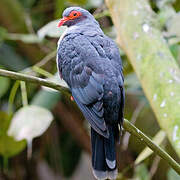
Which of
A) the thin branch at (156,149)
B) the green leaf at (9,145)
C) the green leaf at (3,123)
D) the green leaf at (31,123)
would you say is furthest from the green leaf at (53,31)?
the thin branch at (156,149)

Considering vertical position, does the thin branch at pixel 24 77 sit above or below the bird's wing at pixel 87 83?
above

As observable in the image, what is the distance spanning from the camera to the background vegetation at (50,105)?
2809 mm

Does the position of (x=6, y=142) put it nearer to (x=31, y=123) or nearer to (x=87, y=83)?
(x=31, y=123)

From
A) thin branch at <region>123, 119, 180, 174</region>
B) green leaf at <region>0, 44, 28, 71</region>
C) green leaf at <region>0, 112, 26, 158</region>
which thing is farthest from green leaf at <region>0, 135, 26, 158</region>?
green leaf at <region>0, 44, 28, 71</region>

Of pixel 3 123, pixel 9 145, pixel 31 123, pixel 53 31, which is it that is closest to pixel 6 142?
pixel 9 145

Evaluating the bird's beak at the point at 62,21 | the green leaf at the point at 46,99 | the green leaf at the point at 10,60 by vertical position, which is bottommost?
the green leaf at the point at 10,60

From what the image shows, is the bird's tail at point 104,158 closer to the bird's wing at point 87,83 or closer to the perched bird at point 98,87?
the perched bird at point 98,87

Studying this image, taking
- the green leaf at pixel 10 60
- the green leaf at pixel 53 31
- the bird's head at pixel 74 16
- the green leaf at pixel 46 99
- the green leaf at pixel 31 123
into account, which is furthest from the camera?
the green leaf at pixel 10 60

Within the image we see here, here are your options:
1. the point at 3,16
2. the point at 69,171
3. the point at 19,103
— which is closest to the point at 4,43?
the point at 3,16

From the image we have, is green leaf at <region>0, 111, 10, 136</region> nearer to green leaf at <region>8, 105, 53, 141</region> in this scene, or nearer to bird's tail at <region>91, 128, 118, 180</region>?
green leaf at <region>8, 105, 53, 141</region>

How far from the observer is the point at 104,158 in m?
2.17

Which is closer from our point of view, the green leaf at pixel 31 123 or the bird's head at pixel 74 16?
the green leaf at pixel 31 123

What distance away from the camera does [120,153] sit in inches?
150

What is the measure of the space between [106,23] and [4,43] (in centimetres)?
104
